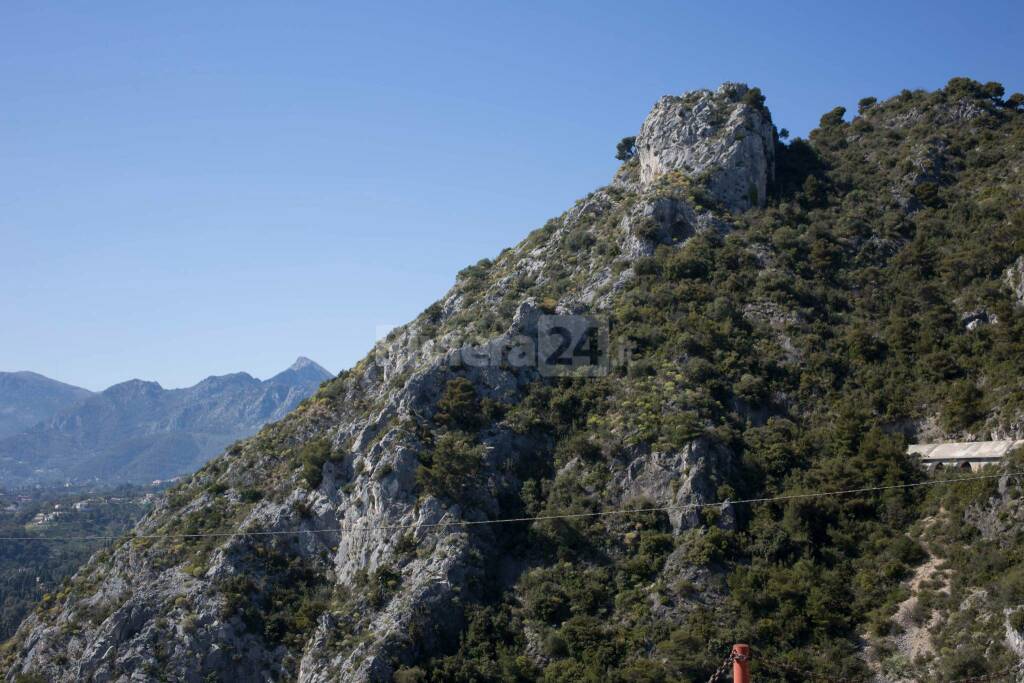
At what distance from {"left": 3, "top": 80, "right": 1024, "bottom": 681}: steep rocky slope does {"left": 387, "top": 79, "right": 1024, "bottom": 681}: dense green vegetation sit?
151mm

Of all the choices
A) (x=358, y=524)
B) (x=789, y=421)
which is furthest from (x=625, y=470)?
(x=358, y=524)

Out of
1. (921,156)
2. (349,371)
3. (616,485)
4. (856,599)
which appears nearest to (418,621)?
(616,485)

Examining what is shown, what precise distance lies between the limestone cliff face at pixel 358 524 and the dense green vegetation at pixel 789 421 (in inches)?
59.5

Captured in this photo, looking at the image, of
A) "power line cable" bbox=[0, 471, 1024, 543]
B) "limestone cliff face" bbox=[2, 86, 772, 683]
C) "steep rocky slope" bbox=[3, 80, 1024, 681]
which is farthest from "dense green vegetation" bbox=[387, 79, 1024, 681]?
"limestone cliff face" bbox=[2, 86, 772, 683]

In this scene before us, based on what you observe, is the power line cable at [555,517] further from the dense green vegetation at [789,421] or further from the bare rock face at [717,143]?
the bare rock face at [717,143]

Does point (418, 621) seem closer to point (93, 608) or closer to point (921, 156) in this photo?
point (93, 608)

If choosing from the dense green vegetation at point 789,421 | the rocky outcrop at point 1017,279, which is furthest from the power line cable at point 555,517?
the rocky outcrop at point 1017,279

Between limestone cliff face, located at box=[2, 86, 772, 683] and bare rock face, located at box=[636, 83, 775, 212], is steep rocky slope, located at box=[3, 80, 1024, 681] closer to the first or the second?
limestone cliff face, located at box=[2, 86, 772, 683]

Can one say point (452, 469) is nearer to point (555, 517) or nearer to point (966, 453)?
point (555, 517)

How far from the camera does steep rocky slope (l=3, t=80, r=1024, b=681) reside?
113 ft

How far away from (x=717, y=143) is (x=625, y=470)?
3388 cm

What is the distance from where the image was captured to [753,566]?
3444 cm

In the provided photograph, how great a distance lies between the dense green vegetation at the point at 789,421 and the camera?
32.1m

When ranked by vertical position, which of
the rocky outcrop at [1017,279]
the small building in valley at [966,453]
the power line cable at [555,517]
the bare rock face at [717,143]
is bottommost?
the power line cable at [555,517]
